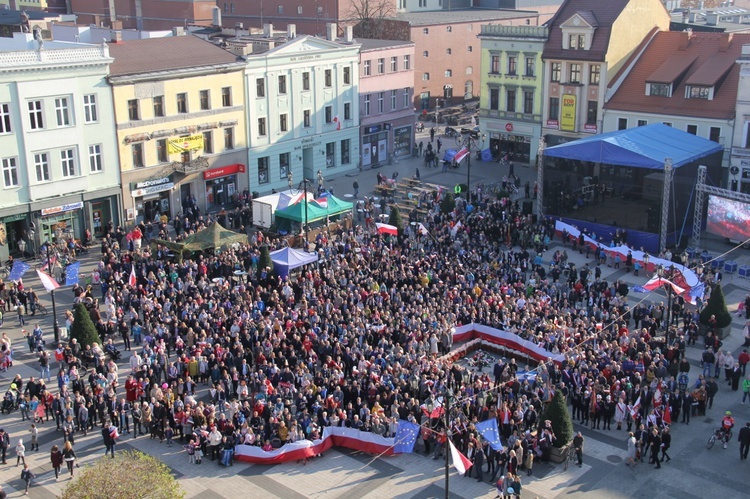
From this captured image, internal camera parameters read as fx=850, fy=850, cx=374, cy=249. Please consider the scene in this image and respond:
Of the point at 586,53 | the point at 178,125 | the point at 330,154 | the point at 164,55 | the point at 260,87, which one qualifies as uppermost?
the point at 164,55

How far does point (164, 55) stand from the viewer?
51219 millimetres

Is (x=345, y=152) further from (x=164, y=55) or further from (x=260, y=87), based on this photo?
(x=164, y=55)

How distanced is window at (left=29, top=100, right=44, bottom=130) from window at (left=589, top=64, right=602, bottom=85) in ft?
119

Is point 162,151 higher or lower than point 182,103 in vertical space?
lower

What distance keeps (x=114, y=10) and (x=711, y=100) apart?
2412 inches

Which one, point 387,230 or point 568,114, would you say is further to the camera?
point 568,114

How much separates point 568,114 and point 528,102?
12.3 ft

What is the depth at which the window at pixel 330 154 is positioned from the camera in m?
61.3

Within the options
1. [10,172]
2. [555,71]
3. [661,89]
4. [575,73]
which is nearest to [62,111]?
[10,172]

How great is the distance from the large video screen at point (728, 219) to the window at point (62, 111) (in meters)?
34.5

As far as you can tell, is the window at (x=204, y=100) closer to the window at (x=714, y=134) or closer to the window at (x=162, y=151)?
the window at (x=162, y=151)

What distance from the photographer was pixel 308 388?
27656 millimetres

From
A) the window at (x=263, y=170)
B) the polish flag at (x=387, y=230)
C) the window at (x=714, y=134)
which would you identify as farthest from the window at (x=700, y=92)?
the window at (x=263, y=170)

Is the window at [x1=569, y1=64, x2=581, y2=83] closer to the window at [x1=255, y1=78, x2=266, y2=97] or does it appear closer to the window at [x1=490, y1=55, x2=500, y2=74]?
the window at [x1=490, y1=55, x2=500, y2=74]
